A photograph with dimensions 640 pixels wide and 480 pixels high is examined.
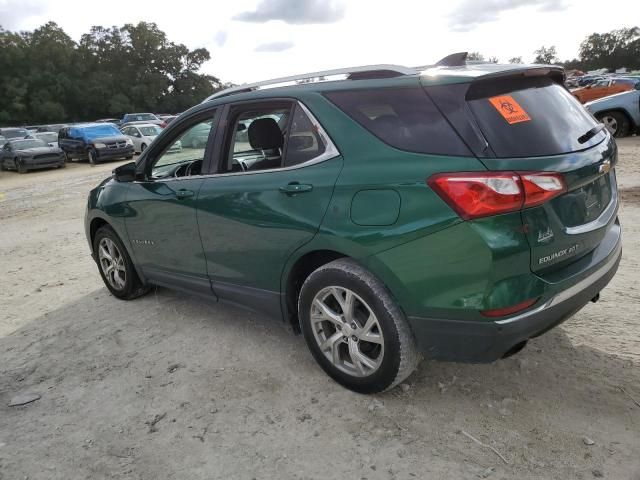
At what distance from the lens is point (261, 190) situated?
10.6 feet

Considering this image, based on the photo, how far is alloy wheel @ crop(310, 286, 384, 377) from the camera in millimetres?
2850

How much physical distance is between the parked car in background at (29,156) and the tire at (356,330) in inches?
859

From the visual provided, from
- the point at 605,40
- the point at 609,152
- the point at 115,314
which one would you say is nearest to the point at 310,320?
the point at 609,152

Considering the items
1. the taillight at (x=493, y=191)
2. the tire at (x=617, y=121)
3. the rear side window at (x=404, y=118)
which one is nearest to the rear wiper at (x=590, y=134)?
the taillight at (x=493, y=191)

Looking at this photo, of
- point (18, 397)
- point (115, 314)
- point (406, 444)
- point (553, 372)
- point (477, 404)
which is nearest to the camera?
point (406, 444)

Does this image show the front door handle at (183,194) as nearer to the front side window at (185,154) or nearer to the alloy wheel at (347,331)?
the front side window at (185,154)

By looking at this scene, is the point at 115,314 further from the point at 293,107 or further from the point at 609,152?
the point at 609,152

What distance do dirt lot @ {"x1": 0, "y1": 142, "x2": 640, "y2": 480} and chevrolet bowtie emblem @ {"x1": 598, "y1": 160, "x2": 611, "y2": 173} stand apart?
1.15 meters

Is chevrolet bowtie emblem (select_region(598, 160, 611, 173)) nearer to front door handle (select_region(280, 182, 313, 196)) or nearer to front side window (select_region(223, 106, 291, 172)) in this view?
front door handle (select_region(280, 182, 313, 196))

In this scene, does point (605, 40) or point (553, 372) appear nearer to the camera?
point (553, 372)

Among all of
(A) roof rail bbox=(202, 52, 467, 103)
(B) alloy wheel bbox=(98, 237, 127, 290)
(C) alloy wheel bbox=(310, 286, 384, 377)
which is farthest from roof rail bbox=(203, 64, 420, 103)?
(B) alloy wheel bbox=(98, 237, 127, 290)

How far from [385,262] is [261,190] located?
1002mm

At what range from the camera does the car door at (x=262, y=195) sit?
9.75 feet

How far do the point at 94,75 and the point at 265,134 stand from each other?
241 feet
